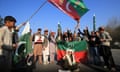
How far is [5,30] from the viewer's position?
610 centimetres

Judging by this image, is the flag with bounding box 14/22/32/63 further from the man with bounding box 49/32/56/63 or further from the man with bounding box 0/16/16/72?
the man with bounding box 0/16/16/72

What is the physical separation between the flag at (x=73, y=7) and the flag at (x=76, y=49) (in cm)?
192

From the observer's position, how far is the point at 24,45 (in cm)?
1520

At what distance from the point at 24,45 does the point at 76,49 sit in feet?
9.11

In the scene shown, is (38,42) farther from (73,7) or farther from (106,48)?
(106,48)

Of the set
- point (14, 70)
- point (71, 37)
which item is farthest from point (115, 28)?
point (14, 70)

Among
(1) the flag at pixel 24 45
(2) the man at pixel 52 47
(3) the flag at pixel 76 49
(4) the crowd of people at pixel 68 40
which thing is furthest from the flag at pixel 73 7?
(2) the man at pixel 52 47

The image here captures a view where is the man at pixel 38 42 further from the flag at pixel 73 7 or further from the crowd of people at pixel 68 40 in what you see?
the flag at pixel 73 7

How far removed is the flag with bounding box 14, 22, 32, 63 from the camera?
14.0 m

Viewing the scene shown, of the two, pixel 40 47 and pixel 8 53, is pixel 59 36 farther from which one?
pixel 8 53

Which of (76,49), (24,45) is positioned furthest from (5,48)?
(76,49)

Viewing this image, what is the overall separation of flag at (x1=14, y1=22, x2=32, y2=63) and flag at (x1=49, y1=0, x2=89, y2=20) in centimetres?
240

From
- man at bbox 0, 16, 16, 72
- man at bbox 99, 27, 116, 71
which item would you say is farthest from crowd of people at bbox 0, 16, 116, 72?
man at bbox 0, 16, 16, 72

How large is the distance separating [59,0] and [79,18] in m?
1.28
